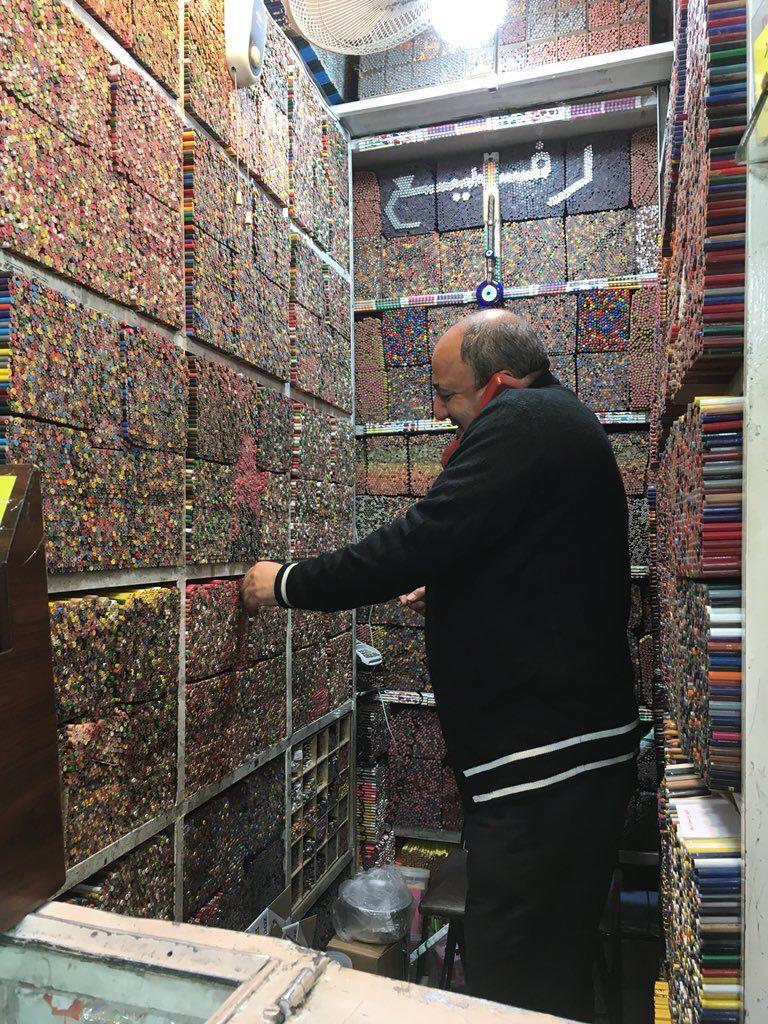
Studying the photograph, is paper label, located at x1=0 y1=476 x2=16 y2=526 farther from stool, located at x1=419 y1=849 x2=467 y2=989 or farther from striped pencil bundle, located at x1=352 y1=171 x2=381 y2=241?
striped pencil bundle, located at x1=352 y1=171 x2=381 y2=241

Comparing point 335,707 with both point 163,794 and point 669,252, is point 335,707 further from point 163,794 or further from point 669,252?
point 669,252

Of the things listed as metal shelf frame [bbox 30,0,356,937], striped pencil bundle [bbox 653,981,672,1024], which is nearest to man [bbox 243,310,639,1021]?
striped pencil bundle [bbox 653,981,672,1024]

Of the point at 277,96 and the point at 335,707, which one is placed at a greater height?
the point at 277,96

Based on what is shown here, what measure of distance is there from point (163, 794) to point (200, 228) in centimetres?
152

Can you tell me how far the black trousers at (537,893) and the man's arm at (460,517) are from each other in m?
0.54

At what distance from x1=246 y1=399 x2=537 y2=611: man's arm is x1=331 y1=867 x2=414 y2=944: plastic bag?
1.89 m

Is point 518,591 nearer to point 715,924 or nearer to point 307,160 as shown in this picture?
point 715,924

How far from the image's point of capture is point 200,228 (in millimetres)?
2117

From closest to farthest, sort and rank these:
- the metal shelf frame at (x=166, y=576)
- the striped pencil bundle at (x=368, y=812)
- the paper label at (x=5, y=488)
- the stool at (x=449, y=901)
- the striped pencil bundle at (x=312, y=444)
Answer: the paper label at (x=5, y=488) < the metal shelf frame at (x=166, y=576) < the stool at (x=449, y=901) < the striped pencil bundle at (x=312, y=444) < the striped pencil bundle at (x=368, y=812)

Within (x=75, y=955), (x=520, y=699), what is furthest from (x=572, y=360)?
(x=75, y=955)

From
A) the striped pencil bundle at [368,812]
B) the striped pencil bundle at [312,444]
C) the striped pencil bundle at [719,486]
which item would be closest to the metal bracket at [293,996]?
the striped pencil bundle at [719,486]

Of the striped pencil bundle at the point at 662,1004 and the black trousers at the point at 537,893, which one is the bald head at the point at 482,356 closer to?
the black trousers at the point at 537,893

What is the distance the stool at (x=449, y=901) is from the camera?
2498 millimetres

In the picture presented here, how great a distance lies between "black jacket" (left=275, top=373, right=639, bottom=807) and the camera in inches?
65.9
